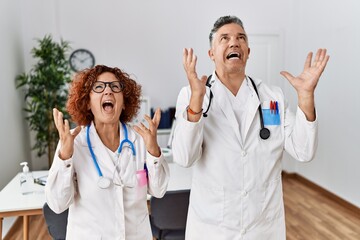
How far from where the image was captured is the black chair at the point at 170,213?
2025mm

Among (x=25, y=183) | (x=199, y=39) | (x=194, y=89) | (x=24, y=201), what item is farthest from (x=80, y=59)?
(x=194, y=89)

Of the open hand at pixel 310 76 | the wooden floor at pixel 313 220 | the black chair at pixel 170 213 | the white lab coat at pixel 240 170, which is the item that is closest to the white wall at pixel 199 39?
the wooden floor at pixel 313 220

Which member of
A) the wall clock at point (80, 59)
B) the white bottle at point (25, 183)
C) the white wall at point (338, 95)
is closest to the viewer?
the white bottle at point (25, 183)

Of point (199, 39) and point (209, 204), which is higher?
point (199, 39)

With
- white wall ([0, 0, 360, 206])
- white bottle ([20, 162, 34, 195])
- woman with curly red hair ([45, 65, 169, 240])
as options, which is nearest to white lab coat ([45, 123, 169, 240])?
woman with curly red hair ([45, 65, 169, 240])

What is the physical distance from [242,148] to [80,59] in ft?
12.4

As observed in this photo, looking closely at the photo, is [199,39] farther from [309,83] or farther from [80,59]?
[309,83]

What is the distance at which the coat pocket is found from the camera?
134 centimetres

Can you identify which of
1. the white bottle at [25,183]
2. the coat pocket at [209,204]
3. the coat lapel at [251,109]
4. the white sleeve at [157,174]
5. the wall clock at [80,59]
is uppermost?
the wall clock at [80,59]

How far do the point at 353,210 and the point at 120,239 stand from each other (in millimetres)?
3333

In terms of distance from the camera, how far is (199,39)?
4.84 meters

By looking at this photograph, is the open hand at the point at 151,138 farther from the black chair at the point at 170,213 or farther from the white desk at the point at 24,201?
the white desk at the point at 24,201

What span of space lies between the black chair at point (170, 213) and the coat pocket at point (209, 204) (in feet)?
2.05

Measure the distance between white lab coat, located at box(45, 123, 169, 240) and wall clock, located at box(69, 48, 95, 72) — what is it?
3.51 m
